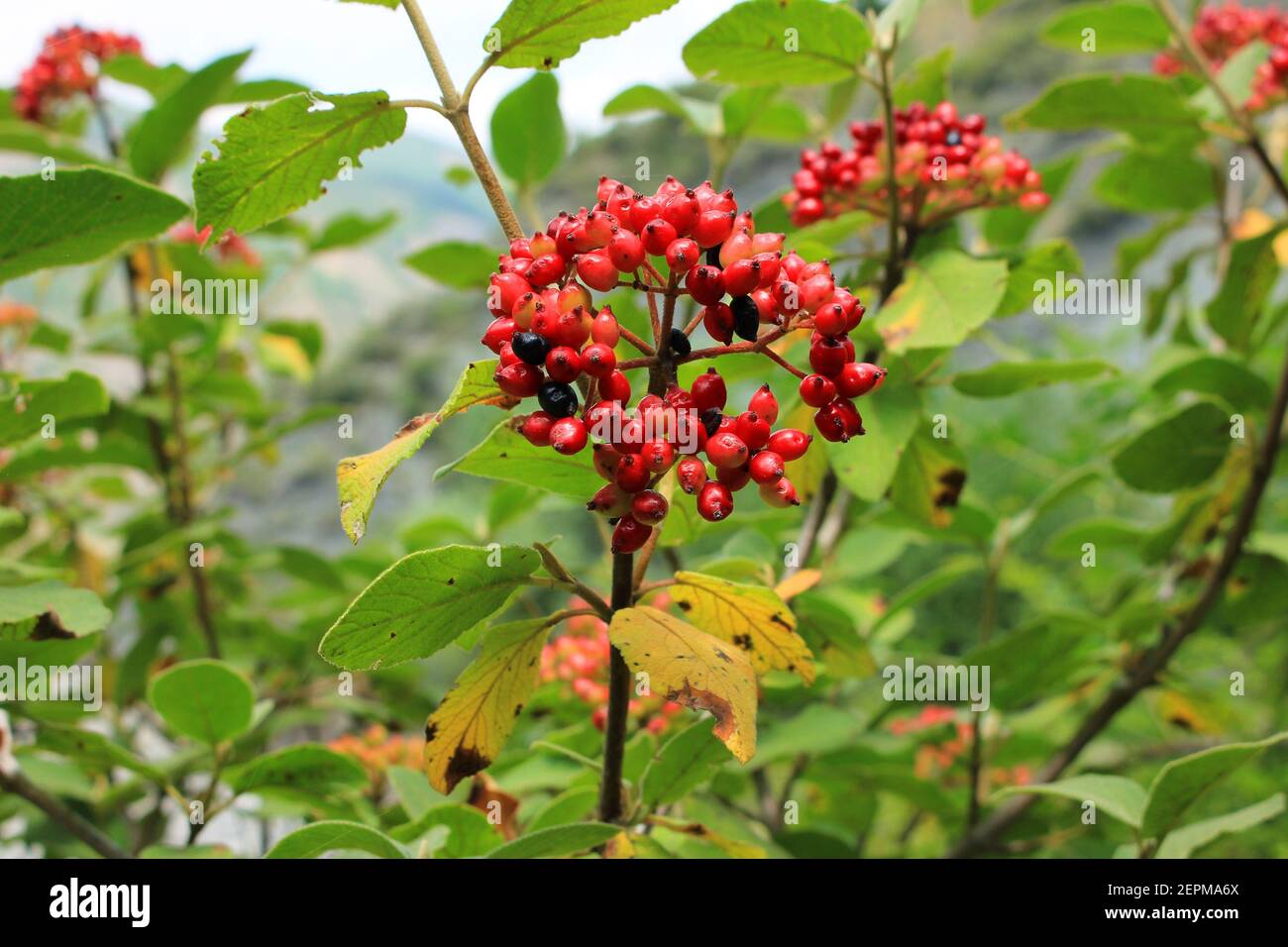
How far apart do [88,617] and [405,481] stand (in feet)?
17.8

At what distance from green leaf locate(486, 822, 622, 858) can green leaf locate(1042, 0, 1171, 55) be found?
175 cm

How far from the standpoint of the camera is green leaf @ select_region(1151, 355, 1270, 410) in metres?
1.81

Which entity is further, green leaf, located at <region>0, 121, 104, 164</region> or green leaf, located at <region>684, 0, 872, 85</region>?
green leaf, located at <region>0, 121, 104, 164</region>

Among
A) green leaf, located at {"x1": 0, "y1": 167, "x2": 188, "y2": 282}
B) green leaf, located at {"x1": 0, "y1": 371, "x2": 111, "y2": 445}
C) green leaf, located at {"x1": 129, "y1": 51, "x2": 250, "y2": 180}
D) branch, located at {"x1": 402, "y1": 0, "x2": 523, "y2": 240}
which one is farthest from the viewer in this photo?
green leaf, located at {"x1": 129, "y1": 51, "x2": 250, "y2": 180}

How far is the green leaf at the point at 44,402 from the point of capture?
130 centimetres

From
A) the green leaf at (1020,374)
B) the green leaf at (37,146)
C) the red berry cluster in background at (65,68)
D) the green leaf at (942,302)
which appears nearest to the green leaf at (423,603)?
the green leaf at (942,302)

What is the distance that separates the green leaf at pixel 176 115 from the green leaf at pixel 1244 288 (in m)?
1.63

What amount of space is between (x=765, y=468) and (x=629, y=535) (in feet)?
0.38

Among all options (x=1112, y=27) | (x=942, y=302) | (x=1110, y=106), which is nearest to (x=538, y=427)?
(x=942, y=302)

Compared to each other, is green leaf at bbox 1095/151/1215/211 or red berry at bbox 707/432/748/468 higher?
green leaf at bbox 1095/151/1215/211

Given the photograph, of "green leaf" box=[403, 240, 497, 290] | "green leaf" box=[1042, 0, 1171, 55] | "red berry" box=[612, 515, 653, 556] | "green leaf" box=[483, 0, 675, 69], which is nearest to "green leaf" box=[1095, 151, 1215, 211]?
"green leaf" box=[1042, 0, 1171, 55]

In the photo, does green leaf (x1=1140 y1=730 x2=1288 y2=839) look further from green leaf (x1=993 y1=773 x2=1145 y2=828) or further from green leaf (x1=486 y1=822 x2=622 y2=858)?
green leaf (x1=486 y1=822 x2=622 y2=858)
